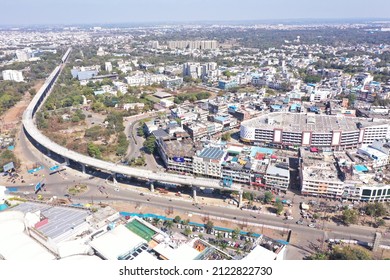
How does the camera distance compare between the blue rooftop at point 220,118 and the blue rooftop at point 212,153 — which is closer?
the blue rooftop at point 212,153

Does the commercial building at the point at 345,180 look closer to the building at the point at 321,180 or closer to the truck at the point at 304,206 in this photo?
the building at the point at 321,180

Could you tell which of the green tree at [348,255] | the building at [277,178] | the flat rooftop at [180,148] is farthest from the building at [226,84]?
the green tree at [348,255]

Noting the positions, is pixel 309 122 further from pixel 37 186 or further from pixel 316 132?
pixel 37 186

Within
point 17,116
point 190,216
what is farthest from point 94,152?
point 17,116

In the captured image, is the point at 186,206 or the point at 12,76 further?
the point at 12,76

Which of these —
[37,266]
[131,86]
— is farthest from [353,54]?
[37,266]

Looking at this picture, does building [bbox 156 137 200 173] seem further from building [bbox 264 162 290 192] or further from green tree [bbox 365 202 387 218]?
green tree [bbox 365 202 387 218]

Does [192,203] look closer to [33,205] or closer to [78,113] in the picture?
[33,205]
